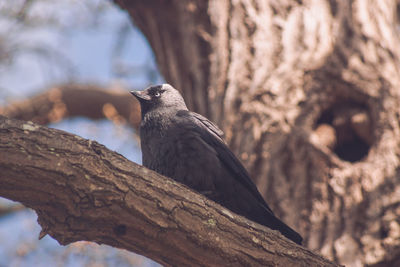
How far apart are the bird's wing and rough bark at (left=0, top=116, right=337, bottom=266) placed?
0.73m

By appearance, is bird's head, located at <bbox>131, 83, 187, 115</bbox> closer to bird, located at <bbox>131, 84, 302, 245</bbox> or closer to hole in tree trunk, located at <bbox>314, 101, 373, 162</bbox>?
bird, located at <bbox>131, 84, 302, 245</bbox>

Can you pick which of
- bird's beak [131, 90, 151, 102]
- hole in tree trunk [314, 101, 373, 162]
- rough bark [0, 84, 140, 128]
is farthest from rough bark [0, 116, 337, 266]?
rough bark [0, 84, 140, 128]

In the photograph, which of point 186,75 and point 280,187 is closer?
point 280,187

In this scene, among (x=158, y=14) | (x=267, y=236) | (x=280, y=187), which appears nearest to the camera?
(x=267, y=236)

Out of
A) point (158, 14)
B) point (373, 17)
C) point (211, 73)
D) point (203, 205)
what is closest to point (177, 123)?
point (211, 73)

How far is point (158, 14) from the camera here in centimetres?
475

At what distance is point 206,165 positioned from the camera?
3414mm

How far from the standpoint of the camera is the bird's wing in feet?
11.1

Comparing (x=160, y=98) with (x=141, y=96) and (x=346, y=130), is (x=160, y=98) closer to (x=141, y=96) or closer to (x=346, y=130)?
(x=141, y=96)

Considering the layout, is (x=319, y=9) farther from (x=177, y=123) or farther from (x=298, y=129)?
(x=177, y=123)

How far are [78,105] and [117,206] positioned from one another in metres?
4.72

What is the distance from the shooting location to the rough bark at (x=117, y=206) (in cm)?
212

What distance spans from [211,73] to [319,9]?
1181 millimetres

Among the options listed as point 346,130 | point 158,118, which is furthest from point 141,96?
point 346,130
